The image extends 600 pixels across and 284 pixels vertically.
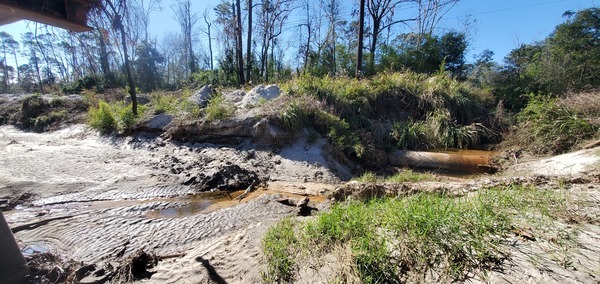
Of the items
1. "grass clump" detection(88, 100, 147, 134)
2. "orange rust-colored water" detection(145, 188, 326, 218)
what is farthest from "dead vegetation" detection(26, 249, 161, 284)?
"grass clump" detection(88, 100, 147, 134)

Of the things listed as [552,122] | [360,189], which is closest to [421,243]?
[360,189]

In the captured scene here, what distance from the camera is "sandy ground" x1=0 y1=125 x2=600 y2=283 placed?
6.65 ft

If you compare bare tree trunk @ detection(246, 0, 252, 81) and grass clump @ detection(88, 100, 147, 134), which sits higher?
bare tree trunk @ detection(246, 0, 252, 81)

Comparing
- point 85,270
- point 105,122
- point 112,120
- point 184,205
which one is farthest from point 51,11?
point 105,122

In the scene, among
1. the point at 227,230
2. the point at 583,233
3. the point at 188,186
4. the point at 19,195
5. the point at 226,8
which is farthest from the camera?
the point at 226,8

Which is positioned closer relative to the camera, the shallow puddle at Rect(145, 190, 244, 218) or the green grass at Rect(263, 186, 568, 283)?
the green grass at Rect(263, 186, 568, 283)

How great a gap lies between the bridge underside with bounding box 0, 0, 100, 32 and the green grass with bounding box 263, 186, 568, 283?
2.81 m

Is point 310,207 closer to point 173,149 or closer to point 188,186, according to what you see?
point 188,186

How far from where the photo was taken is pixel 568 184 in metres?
3.26

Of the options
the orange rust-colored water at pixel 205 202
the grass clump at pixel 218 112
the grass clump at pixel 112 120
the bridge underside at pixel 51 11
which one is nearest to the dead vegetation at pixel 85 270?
the orange rust-colored water at pixel 205 202

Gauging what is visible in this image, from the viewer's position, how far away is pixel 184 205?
4.57 m

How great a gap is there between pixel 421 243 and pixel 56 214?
5024 millimetres

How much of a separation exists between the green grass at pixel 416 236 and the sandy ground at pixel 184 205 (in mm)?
157

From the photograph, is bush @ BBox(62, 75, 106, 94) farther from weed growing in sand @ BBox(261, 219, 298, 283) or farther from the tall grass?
weed growing in sand @ BBox(261, 219, 298, 283)
